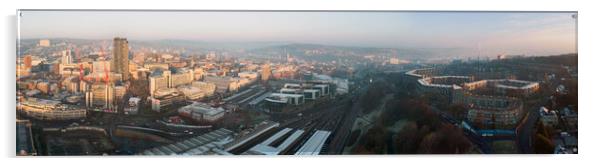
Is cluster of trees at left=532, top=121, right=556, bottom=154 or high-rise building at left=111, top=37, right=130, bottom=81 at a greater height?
Answer: high-rise building at left=111, top=37, right=130, bottom=81

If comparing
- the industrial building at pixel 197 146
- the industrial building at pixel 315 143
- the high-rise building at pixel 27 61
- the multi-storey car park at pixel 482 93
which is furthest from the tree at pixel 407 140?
the high-rise building at pixel 27 61

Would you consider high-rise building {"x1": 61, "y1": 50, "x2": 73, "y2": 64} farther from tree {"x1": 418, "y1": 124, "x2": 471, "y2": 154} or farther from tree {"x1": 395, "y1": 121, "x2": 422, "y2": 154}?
tree {"x1": 418, "y1": 124, "x2": 471, "y2": 154}

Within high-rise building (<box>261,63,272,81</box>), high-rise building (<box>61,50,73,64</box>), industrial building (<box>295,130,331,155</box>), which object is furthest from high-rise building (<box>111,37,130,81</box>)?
industrial building (<box>295,130,331,155</box>)

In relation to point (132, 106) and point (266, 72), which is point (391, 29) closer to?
point (266, 72)

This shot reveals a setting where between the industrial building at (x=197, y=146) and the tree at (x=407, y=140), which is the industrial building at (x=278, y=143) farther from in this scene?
the tree at (x=407, y=140)

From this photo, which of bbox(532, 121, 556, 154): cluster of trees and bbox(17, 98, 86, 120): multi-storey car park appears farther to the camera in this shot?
bbox(532, 121, 556, 154): cluster of trees

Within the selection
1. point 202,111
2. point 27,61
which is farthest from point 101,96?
point 202,111

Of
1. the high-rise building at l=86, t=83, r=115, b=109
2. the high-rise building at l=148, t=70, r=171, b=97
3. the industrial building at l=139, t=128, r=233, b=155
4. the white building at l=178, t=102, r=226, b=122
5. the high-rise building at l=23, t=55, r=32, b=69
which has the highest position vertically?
the high-rise building at l=23, t=55, r=32, b=69
